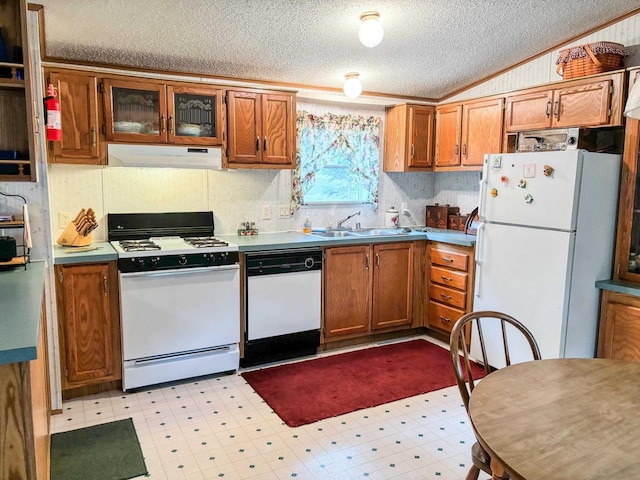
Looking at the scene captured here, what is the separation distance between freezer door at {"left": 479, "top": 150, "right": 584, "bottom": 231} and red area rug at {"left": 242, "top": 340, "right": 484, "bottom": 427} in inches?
47.6

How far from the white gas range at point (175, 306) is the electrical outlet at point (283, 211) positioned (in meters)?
0.86

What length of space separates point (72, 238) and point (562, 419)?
9.75ft

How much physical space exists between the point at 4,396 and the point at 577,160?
3.05 m

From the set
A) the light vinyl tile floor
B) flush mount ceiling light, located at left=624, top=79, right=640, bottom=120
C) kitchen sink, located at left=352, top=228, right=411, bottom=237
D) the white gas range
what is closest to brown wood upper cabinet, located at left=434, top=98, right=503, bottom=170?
kitchen sink, located at left=352, top=228, right=411, bottom=237

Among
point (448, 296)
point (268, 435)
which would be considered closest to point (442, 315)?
point (448, 296)

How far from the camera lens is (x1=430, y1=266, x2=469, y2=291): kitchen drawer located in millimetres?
3943

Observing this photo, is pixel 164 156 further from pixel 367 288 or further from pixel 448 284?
pixel 448 284

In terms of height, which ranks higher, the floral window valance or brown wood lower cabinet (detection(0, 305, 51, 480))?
the floral window valance

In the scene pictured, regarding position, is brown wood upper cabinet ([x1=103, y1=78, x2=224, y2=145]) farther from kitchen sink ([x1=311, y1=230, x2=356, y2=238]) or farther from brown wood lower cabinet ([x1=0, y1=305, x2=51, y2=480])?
brown wood lower cabinet ([x1=0, y1=305, x2=51, y2=480])

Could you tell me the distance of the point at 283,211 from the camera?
4277 mm

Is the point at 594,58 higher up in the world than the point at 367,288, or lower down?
higher up

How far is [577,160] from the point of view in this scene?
2.94m

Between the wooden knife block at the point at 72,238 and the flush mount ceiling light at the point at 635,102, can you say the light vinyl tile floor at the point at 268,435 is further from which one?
the flush mount ceiling light at the point at 635,102

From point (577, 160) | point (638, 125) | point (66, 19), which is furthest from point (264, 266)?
point (638, 125)
